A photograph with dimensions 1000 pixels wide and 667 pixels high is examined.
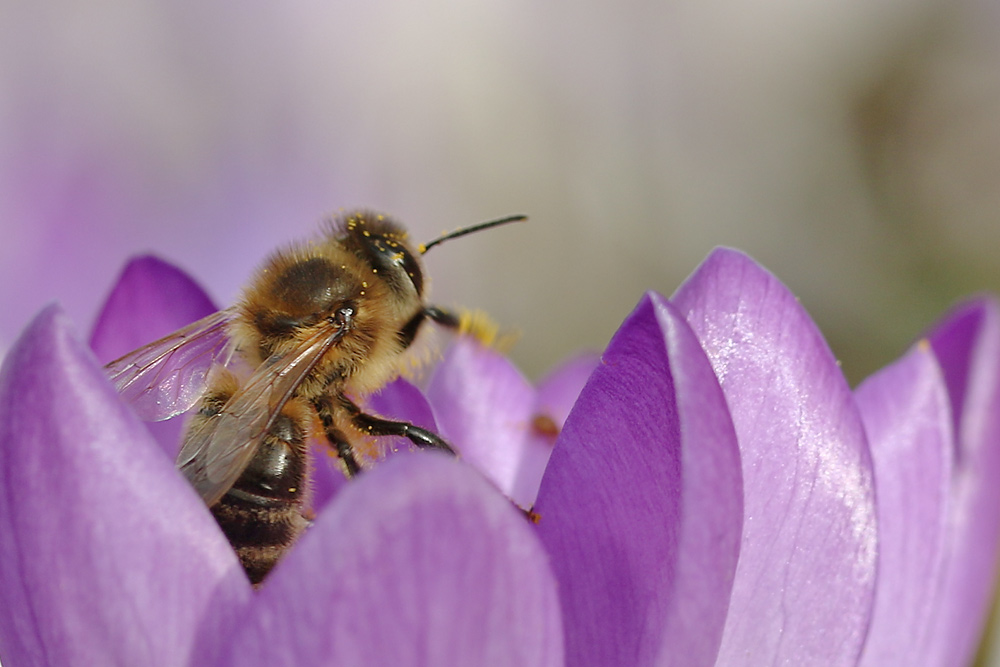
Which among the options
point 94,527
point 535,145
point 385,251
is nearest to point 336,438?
point 385,251

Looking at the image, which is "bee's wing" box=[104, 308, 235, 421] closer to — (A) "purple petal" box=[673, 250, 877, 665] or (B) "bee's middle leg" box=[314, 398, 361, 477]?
(B) "bee's middle leg" box=[314, 398, 361, 477]

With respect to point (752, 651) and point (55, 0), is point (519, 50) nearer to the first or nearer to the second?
point (55, 0)

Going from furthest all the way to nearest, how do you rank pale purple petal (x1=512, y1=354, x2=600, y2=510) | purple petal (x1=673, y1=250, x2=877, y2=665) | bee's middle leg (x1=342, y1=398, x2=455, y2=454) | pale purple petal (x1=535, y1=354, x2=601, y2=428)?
pale purple petal (x1=535, y1=354, x2=601, y2=428), pale purple petal (x1=512, y1=354, x2=600, y2=510), bee's middle leg (x1=342, y1=398, x2=455, y2=454), purple petal (x1=673, y1=250, x2=877, y2=665)

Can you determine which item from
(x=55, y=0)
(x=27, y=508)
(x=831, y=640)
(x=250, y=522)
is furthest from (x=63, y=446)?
(x=55, y=0)

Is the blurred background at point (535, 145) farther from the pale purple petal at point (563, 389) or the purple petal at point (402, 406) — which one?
the purple petal at point (402, 406)

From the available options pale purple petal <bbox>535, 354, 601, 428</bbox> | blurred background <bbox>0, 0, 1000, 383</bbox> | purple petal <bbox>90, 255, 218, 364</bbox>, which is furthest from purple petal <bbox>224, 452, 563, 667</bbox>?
blurred background <bbox>0, 0, 1000, 383</bbox>

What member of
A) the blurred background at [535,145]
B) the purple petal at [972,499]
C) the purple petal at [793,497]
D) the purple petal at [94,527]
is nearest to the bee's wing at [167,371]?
the purple petal at [94,527]
